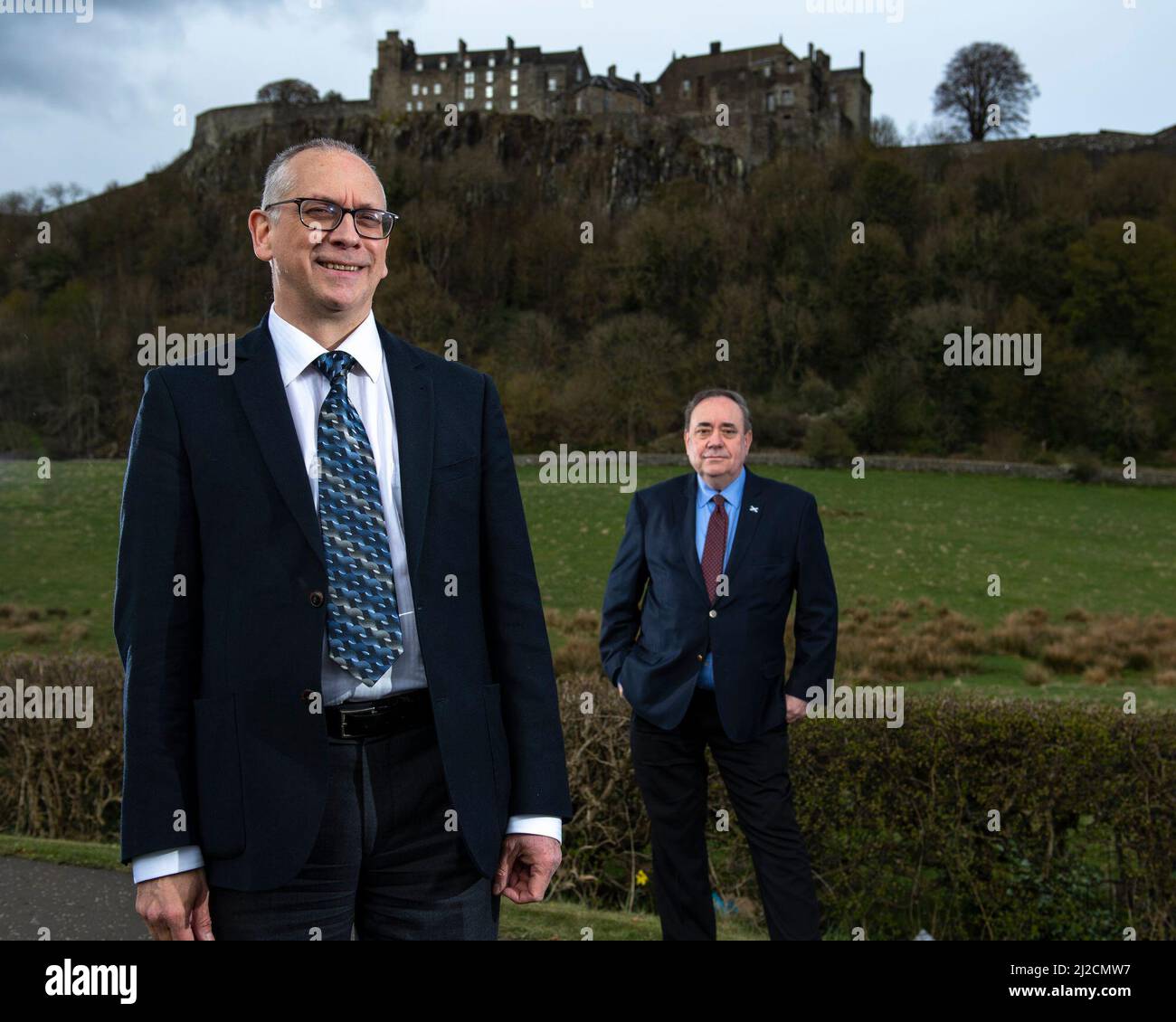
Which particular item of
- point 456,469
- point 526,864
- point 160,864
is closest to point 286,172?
point 456,469

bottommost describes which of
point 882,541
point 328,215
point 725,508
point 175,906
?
point 175,906

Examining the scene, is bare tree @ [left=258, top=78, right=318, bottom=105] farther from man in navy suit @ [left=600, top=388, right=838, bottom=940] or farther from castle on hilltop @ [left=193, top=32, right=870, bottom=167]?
man in navy suit @ [left=600, top=388, right=838, bottom=940]

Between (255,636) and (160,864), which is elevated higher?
(255,636)

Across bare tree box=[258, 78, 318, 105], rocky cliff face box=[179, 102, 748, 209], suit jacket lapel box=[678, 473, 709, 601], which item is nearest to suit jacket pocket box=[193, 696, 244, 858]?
suit jacket lapel box=[678, 473, 709, 601]

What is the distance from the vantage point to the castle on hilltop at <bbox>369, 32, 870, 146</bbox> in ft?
274

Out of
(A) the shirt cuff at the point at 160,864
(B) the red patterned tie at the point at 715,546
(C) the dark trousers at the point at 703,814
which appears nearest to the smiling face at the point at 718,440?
(B) the red patterned tie at the point at 715,546

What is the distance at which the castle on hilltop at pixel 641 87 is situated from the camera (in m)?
83.4

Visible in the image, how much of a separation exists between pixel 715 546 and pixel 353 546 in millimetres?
2564

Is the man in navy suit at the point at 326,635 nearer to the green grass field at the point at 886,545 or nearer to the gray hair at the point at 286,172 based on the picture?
the gray hair at the point at 286,172

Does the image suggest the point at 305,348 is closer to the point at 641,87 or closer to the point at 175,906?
the point at 175,906

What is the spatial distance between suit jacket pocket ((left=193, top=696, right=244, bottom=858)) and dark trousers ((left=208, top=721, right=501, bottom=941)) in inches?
4.5

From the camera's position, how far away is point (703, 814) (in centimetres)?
465

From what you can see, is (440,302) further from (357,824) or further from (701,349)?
(357,824)

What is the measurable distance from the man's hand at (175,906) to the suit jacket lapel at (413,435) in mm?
757
